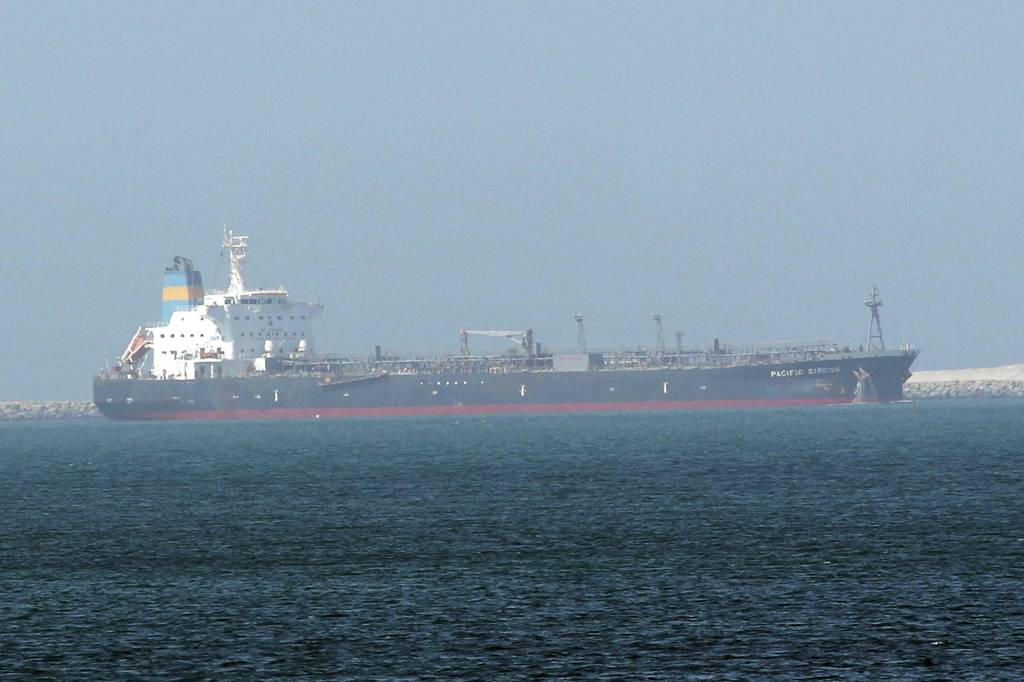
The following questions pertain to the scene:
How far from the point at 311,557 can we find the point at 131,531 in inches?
308

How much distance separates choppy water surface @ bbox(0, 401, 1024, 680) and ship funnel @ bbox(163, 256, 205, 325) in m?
60.1

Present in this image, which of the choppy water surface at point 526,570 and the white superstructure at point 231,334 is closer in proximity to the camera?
the choppy water surface at point 526,570

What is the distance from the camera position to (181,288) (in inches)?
4643

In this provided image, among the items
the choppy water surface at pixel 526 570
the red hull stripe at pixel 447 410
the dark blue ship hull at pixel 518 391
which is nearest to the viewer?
the choppy water surface at pixel 526 570

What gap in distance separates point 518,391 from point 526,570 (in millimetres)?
81456

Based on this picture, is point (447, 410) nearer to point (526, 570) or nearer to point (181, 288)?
point (181, 288)

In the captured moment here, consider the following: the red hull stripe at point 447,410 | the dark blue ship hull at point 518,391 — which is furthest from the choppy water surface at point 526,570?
the red hull stripe at point 447,410

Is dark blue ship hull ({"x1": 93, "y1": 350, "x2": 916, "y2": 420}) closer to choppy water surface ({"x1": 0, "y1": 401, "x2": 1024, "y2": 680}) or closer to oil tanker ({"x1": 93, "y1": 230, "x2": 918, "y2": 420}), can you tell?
oil tanker ({"x1": 93, "y1": 230, "x2": 918, "y2": 420})

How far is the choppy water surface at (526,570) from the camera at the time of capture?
2045cm

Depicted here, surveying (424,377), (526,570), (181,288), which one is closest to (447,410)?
(424,377)

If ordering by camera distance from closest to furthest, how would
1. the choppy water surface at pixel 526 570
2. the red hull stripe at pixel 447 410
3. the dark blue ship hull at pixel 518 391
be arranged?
the choppy water surface at pixel 526 570
the dark blue ship hull at pixel 518 391
the red hull stripe at pixel 447 410

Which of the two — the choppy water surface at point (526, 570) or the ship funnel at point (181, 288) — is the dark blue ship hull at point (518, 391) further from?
the choppy water surface at point (526, 570)

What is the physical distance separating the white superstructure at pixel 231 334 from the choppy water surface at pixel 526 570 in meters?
53.3

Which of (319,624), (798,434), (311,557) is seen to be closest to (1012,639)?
(319,624)
